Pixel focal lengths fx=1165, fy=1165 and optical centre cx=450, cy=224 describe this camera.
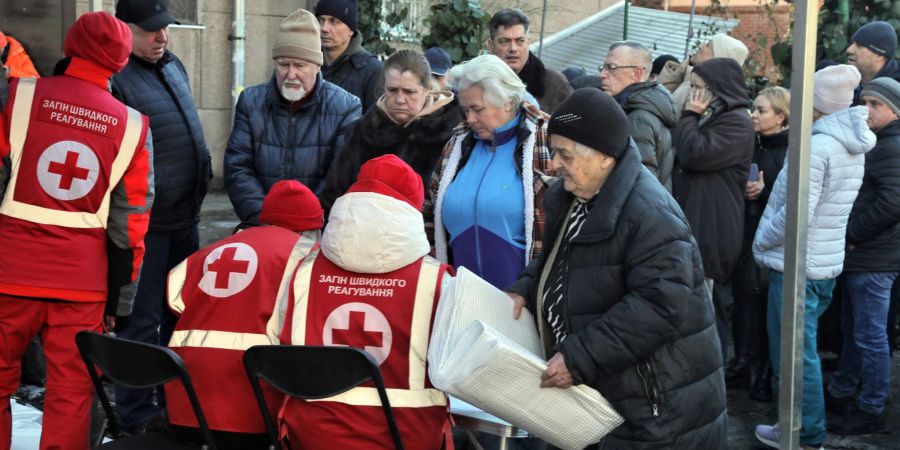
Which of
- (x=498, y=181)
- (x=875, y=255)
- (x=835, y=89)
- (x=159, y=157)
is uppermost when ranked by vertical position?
(x=835, y=89)

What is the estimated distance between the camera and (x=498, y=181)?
4625 millimetres

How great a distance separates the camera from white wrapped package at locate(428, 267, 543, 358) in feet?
11.0

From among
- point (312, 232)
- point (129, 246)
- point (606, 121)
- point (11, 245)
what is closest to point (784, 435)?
point (606, 121)

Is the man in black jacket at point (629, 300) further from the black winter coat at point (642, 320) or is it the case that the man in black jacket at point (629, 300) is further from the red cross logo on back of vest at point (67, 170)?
the red cross logo on back of vest at point (67, 170)

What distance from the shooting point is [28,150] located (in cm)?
435

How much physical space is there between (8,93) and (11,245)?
23.5 inches

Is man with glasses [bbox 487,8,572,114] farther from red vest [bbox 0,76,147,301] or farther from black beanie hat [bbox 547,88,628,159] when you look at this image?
black beanie hat [bbox 547,88,628,159]

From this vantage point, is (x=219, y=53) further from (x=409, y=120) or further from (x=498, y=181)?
(x=498, y=181)

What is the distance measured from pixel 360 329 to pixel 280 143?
2107 mm

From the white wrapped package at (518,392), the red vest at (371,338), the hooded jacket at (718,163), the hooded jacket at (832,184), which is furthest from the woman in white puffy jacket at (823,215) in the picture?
the red vest at (371,338)

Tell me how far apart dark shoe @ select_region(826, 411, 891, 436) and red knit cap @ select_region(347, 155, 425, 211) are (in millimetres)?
3288

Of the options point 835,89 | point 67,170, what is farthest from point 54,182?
point 835,89

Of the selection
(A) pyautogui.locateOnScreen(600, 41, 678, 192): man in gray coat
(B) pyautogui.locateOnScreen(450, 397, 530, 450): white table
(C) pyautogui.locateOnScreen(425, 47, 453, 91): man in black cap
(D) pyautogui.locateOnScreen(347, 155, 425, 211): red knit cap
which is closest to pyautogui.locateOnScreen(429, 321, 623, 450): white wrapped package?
(B) pyautogui.locateOnScreen(450, 397, 530, 450): white table

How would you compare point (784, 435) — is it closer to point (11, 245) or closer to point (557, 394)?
point (557, 394)
